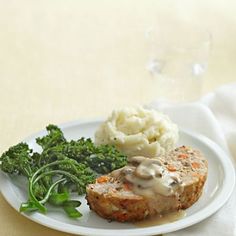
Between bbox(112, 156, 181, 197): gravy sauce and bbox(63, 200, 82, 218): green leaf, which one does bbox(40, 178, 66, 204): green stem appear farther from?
bbox(112, 156, 181, 197): gravy sauce

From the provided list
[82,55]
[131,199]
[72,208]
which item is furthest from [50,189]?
[82,55]

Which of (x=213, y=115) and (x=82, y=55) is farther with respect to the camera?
(x=82, y=55)

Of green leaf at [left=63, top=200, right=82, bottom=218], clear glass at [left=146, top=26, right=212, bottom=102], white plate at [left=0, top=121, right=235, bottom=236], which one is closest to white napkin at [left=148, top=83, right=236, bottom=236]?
white plate at [left=0, top=121, right=235, bottom=236]

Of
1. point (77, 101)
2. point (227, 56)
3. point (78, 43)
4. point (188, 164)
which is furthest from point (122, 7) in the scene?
point (188, 164)

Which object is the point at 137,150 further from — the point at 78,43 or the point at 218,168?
the point at 78,43

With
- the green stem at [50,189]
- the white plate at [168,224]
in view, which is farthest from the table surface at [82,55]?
the green stem at [50,189]

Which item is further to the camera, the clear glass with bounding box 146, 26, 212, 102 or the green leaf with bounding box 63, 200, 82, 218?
the clear glass with bounding box 146, 26, 212, 102

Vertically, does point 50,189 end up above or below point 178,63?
above

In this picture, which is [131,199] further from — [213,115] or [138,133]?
[213,115]
